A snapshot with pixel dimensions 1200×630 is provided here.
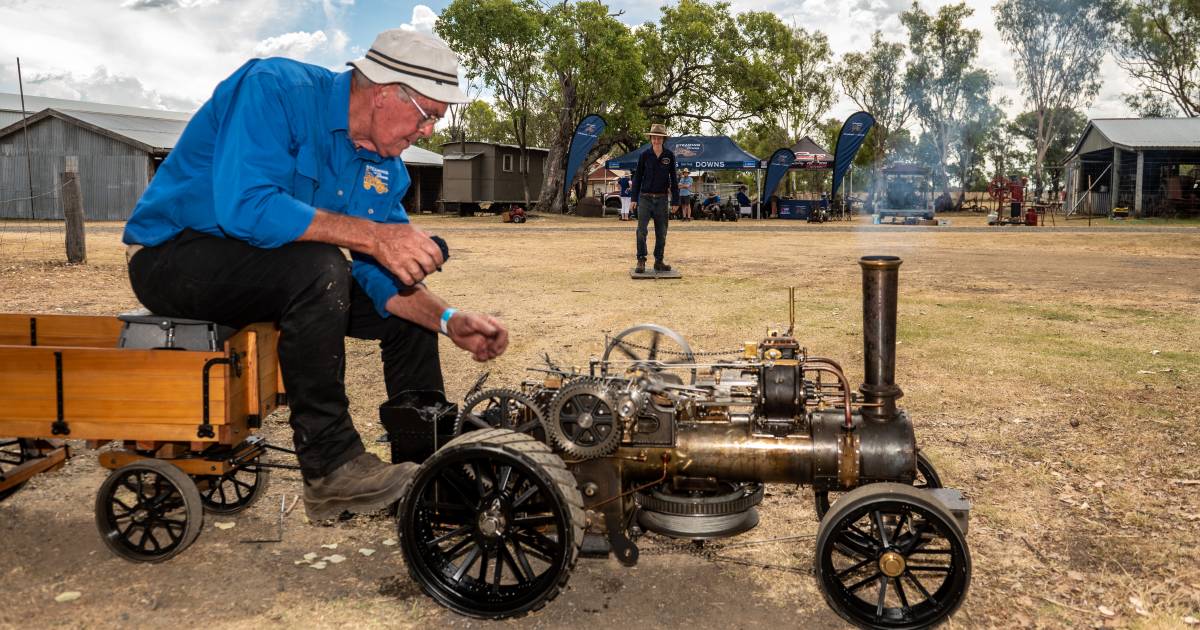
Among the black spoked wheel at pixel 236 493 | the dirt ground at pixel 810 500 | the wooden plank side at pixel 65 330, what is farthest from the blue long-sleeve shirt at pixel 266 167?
the dirt ground at pixel 810 500

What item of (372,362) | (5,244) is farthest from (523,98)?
(372,362)

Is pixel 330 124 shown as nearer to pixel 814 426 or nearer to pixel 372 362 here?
pixel 814 426

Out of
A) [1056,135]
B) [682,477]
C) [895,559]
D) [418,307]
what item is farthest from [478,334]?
A: [1056,135]

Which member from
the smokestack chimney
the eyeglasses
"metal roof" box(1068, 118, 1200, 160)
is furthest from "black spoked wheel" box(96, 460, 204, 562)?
"metal roof" box(1068, 118, 1200, 160)

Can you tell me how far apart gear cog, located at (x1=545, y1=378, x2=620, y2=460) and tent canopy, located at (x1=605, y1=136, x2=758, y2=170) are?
120 feet

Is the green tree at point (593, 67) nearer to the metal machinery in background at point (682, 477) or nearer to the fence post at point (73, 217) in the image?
the fence post at point (73, 217)

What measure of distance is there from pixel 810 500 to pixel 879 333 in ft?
5.02

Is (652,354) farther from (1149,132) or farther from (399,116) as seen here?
(1149,132)

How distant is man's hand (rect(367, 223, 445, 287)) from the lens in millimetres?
3156

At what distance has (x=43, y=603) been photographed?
10.8ft

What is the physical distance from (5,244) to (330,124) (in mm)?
20658

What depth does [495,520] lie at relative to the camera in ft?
10.3

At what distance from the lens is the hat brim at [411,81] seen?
3.28 m

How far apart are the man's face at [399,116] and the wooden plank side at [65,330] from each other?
1.75 meters
